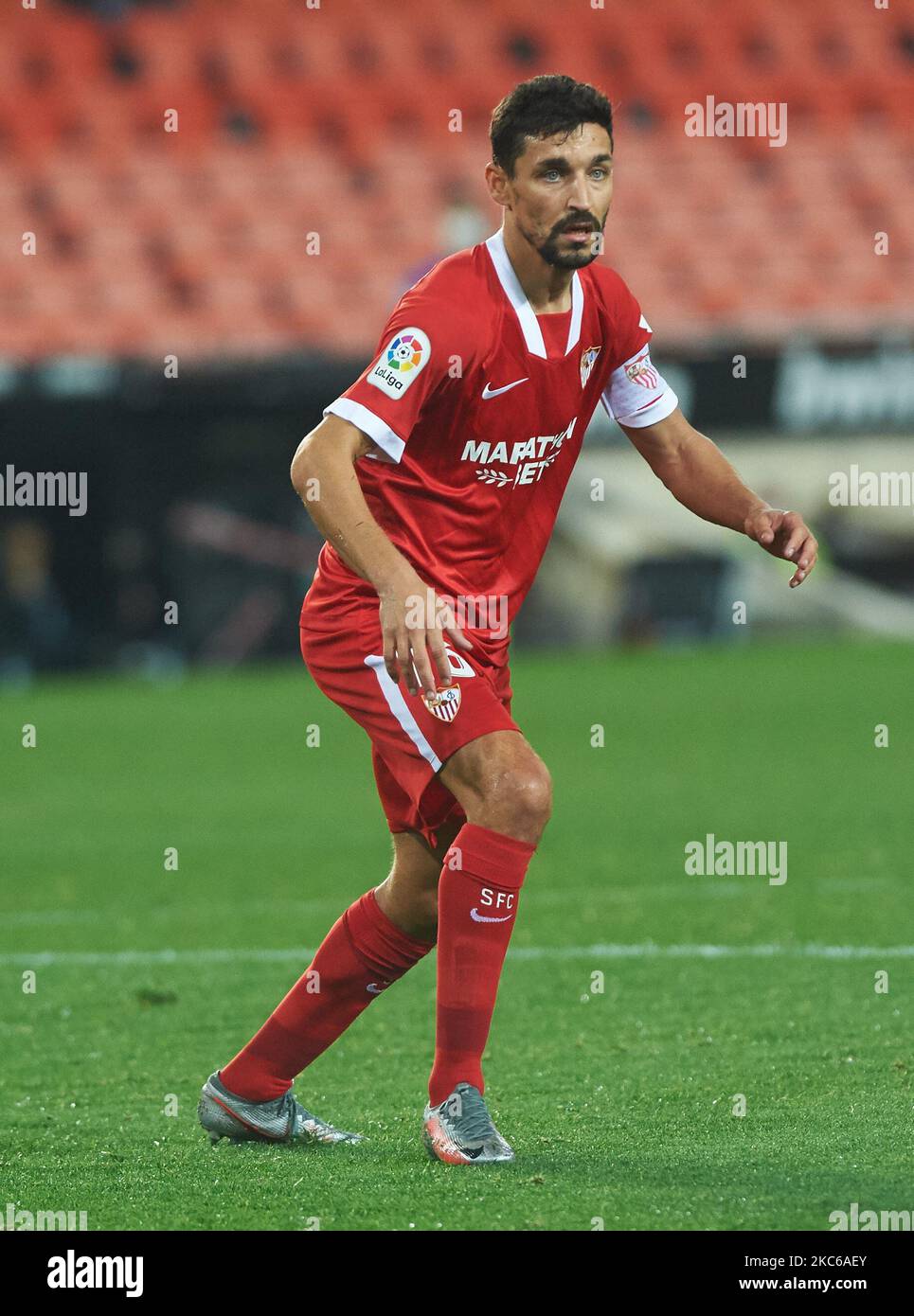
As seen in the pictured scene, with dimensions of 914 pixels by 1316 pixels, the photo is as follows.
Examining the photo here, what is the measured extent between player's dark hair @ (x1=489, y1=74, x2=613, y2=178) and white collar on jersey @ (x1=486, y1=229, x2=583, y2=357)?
0.15 m

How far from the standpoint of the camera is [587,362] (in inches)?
Result: 148

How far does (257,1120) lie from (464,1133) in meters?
0.49

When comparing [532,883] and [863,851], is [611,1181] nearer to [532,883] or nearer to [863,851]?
[532,883]

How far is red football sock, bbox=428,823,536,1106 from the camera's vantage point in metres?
3.45

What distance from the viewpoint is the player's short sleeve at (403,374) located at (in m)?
3.43

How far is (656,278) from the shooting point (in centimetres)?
1609
